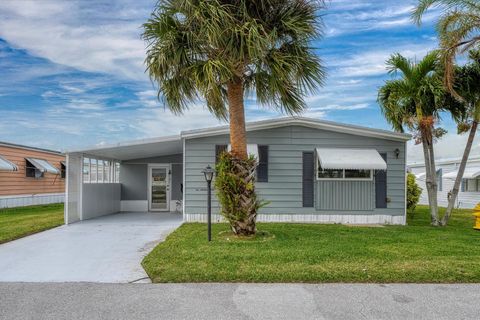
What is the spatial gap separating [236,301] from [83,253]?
13.9ft

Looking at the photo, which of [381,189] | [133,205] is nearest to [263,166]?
[381,189]

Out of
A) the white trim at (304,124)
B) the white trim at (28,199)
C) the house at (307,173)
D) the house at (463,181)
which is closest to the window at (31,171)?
the white trim at (28,199)

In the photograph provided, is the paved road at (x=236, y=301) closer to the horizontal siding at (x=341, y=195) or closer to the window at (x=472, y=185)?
the horizontal siding at (x=341, y=195)

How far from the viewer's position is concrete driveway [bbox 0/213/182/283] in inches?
231

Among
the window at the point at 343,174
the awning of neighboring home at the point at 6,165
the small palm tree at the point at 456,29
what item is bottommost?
the window at the point at 343,174

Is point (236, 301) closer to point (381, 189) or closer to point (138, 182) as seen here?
point (381, 189)

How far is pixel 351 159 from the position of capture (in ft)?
36.4

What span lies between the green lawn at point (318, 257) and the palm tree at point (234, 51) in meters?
1.47

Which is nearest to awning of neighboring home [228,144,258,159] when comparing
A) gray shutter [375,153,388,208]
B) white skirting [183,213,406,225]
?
white skirting [183,213,406,225]

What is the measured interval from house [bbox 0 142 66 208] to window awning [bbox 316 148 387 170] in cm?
1343

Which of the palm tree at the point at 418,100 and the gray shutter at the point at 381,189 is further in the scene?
the gray shutter at the point at 381,189

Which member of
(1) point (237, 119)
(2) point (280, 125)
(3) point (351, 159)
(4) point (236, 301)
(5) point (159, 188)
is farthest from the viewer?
(5) point (159, 188)

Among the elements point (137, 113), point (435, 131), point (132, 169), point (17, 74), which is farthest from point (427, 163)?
point (17, 74)

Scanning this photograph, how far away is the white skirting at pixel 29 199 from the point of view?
17.2 m
